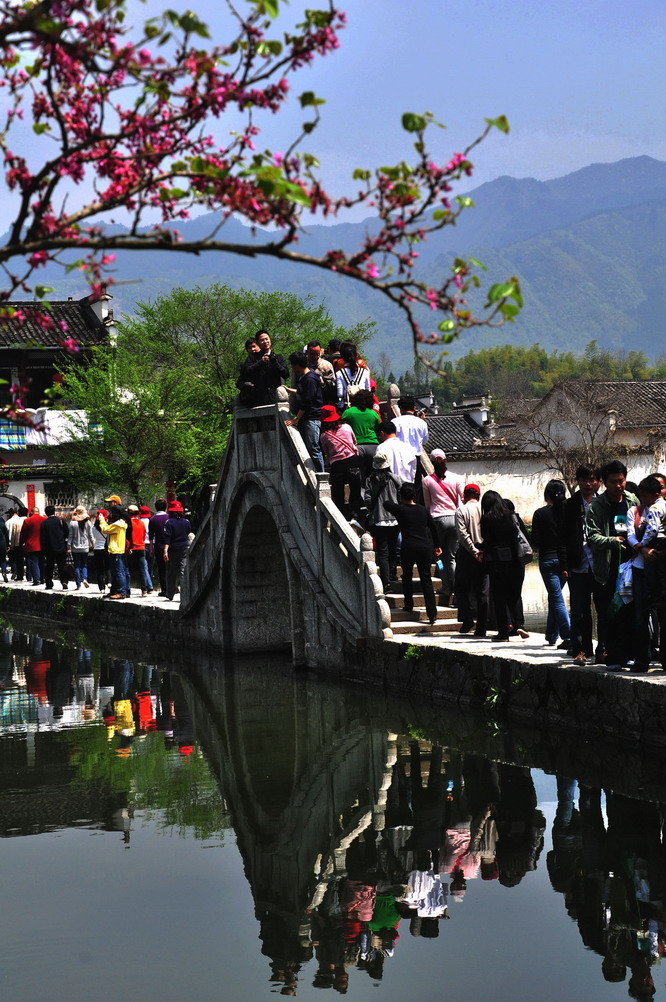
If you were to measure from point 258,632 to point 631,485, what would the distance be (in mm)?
9259

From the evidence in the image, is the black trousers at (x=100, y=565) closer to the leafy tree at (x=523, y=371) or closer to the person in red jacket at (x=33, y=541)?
the person in red jacket at (x=33, y=541)

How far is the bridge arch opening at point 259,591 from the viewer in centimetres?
2062

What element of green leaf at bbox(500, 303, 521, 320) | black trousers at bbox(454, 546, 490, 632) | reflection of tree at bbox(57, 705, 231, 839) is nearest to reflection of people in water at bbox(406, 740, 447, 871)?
reflection of tree at bbox(57, 705, 231, 839)

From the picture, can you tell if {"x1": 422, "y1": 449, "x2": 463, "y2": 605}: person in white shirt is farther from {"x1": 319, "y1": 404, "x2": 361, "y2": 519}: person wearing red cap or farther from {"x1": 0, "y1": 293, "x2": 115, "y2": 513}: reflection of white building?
{"x1": 0, "y1": 293, "x2": 115, "y2": 513}: reflection of white building

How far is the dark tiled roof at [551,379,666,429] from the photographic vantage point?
5912 centimetres

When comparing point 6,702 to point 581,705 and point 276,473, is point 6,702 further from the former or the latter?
point 581,705

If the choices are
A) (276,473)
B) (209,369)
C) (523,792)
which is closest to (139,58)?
(523,792)

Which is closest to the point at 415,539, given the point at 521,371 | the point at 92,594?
the point at 92,594

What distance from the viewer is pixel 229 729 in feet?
50.8

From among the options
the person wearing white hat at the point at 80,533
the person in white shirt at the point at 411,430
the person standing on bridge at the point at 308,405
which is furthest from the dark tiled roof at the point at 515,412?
the person in white shirt at the point at 411,430

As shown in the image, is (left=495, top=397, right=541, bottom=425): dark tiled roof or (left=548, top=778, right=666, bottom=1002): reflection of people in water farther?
(left=495, top=397, right=541, bottom=425): dark tiled roof

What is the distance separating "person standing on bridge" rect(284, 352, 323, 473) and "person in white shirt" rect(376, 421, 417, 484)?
1.34 meters

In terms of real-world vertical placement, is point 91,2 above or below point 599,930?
above

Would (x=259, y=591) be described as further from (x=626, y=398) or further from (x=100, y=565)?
(x=626, y=398)
